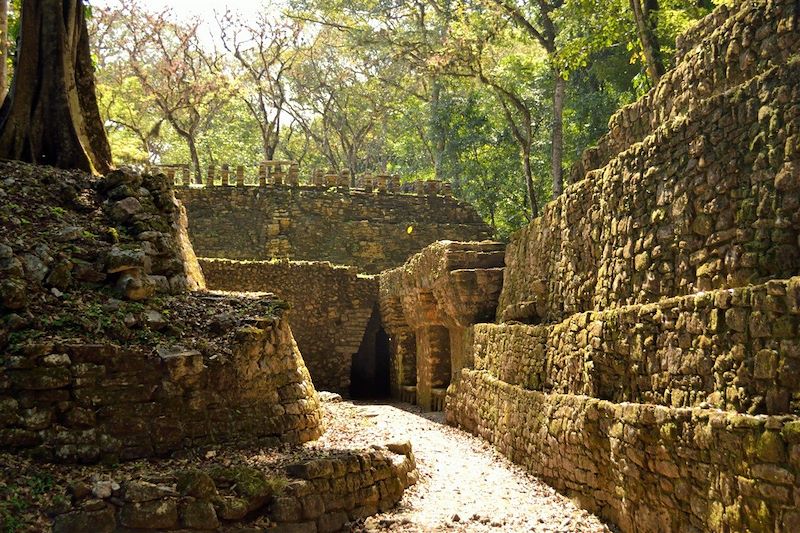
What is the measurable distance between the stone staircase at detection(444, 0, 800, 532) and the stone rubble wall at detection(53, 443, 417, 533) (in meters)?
2.40

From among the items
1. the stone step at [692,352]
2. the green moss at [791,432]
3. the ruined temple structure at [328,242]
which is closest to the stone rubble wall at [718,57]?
the stone step at [692,352]

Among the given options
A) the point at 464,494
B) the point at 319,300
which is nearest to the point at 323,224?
the point at 319,300

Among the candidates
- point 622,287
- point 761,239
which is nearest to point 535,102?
point 622,287

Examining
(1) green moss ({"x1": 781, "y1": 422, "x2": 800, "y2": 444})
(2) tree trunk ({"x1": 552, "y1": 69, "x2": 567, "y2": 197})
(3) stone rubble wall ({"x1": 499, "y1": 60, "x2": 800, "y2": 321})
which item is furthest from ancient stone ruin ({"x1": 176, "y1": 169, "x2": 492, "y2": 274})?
(1) green moss ({"x1": 781, "y1": 422, "x2": 800, "y2": 444})

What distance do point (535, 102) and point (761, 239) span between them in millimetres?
19728

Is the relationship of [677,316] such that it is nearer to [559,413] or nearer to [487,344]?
[559,413]

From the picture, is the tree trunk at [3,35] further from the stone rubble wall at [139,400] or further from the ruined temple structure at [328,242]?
the ruined temple structure at [328,242]

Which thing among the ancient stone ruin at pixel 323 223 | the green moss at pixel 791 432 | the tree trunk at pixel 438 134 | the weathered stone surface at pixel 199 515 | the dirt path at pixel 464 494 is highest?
the tree trunk at pixel 438 134

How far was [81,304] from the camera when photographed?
7.64 metres

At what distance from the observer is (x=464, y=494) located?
27.6ft

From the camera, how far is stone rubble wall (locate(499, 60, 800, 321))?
588 centimetres

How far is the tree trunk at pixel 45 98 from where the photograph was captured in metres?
10.3

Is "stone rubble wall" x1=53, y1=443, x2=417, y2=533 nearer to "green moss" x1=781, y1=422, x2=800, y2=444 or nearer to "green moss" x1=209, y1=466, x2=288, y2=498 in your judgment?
"green moss" x1=209, y1=466, x2=288, y2=498

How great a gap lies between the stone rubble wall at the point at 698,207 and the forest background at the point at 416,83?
5.33m
